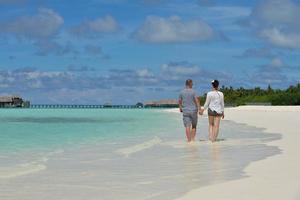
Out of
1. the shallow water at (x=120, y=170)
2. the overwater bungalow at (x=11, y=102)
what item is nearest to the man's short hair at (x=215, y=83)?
the shallow water at (x=120, y=170)

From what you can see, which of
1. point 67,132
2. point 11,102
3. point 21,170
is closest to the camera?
point 21,170

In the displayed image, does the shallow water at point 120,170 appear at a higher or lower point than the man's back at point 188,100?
lower

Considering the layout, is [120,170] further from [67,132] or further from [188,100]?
[67,132]

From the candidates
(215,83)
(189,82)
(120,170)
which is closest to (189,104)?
(189,82)

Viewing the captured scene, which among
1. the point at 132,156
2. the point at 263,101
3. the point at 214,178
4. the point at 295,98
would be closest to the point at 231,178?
the point at 214,178

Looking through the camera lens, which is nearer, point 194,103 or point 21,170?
point 21,170

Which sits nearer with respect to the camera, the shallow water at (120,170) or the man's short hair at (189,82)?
the shallow water at (120,170)

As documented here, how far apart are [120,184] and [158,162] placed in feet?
10.0

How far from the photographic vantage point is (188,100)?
1656 cm

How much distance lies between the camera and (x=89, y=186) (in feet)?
27.3

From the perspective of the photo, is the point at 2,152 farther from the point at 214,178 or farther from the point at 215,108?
the point at 214,178

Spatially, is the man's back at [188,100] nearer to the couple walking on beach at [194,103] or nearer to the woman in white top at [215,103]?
the couple walking on beach at [194,103]

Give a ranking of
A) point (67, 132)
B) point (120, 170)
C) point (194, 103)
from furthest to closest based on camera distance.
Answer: point (67, 132) → point (194, 103) → point (120, 170)

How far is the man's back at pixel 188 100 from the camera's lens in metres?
16.5
